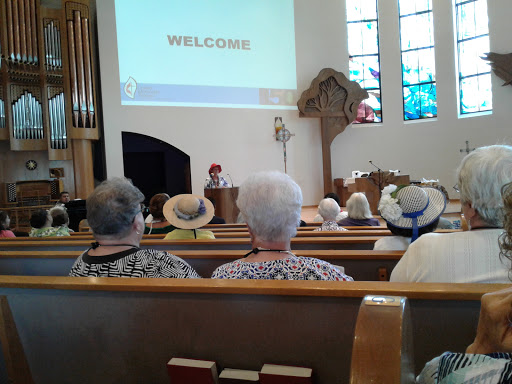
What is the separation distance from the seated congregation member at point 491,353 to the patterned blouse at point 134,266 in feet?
3.60

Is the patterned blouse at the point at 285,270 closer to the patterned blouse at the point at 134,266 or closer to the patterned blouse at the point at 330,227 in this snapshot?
the patterned blouse at the point at 134,266

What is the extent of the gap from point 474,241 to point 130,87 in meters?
8.27

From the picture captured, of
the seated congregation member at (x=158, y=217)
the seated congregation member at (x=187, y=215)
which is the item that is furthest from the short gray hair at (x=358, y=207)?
the seated congregation member at (x=158, y=217)

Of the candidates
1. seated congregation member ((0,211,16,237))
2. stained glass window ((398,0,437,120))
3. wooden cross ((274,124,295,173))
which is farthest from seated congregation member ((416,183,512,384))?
stained glass window ((398,0,437,120))

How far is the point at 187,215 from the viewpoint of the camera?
296cm

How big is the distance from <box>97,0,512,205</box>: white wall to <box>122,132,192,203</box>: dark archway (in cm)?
75

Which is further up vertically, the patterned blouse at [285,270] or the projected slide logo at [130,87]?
the projected slide logo at [130,87]

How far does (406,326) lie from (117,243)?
1264mm

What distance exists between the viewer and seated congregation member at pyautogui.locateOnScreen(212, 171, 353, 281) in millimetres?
1500

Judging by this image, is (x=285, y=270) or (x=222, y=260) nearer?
(x=285, y=270)

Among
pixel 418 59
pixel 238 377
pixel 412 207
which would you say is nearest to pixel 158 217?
pixel 412 207

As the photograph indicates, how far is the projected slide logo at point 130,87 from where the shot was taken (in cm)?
894

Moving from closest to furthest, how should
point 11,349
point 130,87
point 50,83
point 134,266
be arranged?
point 11,349 → point 134,266 → point 50,83 → point 130,87

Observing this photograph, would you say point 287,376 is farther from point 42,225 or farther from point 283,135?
point 283,135
